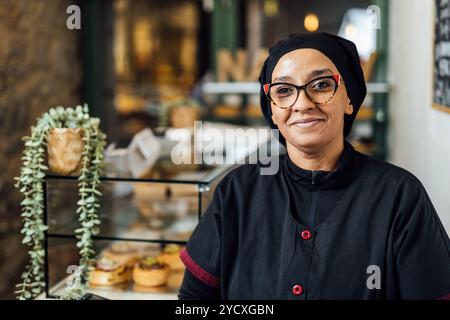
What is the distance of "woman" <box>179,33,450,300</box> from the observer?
1.44 metres

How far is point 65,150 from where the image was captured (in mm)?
2021

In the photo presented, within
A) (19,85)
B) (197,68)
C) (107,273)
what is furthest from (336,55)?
(197,68)

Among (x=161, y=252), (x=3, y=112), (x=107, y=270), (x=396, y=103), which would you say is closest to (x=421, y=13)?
(x=396, y=103)

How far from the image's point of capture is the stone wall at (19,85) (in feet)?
11.5

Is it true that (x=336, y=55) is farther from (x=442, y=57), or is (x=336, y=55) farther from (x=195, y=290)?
(x=442, y=57)

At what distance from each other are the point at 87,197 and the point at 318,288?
884 millimetres

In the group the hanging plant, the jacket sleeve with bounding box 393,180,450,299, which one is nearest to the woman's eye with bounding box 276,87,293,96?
the jacket sleeve with bounding box 393,180,450,299

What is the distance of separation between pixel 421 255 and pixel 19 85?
2944mm

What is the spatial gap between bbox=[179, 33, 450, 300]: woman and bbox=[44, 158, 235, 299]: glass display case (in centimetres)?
47

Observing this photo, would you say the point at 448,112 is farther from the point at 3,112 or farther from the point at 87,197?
the point at 3,112

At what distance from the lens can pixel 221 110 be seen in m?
5.01

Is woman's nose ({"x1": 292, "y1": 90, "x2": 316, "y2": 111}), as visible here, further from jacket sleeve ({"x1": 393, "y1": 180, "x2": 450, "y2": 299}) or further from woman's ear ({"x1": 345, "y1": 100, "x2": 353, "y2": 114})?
jacket sleeve ({"x1": 393, "y1": 180, "x2": 450, "y2": 299})

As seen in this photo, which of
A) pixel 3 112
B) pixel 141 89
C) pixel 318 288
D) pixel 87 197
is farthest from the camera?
pixel 141 89

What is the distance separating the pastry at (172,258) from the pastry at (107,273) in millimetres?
152
